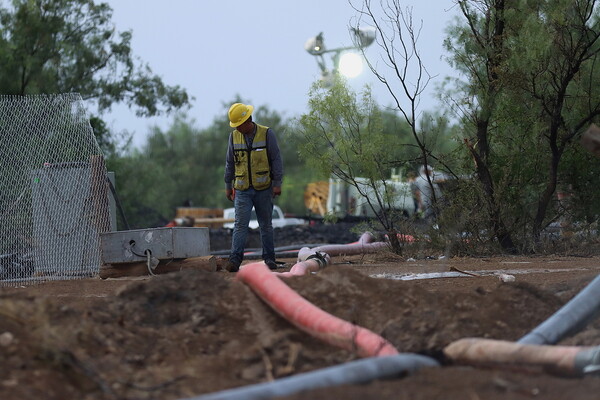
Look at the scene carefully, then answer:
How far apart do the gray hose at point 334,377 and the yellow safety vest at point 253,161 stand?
7757 mm

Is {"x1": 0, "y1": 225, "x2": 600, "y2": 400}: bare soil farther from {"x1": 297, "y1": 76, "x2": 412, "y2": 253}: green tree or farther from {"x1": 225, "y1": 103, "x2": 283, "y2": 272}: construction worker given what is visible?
{"x1": 297, "y1": 76, "x2": 412, "y2": 253}: green tree

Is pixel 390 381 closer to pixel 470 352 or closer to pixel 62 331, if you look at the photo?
pixel 470 352

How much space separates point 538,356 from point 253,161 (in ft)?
26.2

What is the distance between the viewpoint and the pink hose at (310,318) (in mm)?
5199

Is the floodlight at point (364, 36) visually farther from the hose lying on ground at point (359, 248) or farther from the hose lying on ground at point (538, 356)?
the hose lying on ground at point (538, 356)

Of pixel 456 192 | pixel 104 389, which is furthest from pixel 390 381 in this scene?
pixel 456 192

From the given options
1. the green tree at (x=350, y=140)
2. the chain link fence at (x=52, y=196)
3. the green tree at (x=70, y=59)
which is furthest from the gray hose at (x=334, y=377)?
the green tree at (x=70, y=59)

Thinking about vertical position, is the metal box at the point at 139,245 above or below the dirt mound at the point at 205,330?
above

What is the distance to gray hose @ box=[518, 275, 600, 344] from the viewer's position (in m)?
5.46

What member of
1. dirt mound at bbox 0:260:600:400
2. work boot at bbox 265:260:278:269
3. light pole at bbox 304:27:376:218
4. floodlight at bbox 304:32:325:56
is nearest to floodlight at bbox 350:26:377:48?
light pole at bbox 304:27:376:218

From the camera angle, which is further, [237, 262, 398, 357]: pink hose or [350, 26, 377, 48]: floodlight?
[350, 26, 377, 48]: floodlight

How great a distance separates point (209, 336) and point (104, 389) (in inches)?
51.0

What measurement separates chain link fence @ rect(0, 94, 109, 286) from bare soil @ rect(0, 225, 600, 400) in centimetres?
672

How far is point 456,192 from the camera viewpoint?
15.3 metres
